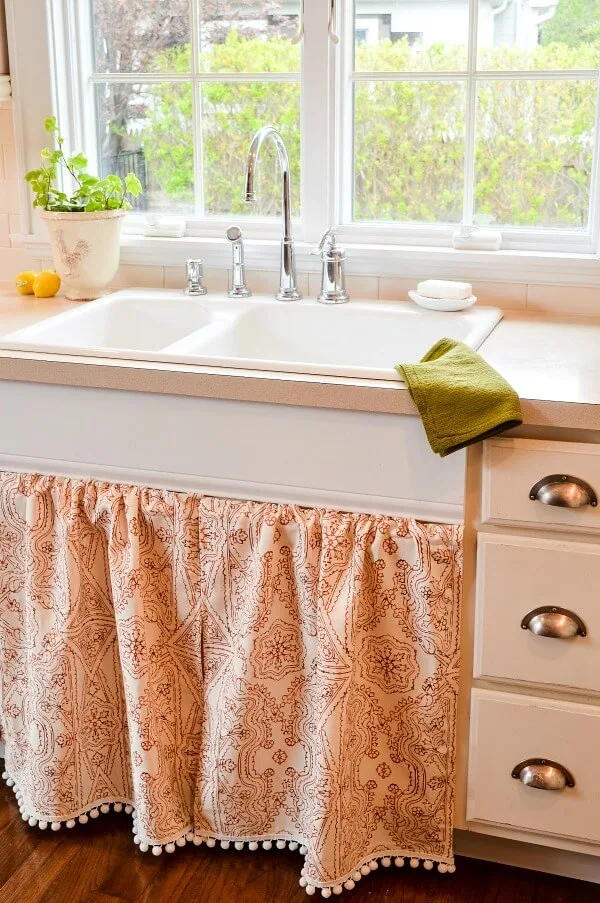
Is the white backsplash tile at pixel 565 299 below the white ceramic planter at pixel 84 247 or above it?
below

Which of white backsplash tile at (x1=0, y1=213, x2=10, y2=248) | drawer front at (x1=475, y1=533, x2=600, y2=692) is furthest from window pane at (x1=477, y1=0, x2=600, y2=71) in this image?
white backsplash tile at (x1=0, y1=213, x2=10, y2=248)

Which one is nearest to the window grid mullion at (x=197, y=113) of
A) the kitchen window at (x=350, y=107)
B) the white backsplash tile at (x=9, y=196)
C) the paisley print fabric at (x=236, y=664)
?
the kitchen window at (x=350, y=107)

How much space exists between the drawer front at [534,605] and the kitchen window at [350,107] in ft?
2.73

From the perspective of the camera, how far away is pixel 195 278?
247cm

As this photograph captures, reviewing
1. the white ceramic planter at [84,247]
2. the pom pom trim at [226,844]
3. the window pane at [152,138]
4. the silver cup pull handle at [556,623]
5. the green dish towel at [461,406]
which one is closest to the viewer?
the green dish towel at [461,406]

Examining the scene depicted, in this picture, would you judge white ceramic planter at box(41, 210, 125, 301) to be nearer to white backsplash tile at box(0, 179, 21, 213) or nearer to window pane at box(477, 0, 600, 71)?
white backsplash tile at box(0, 179, 21, 213)

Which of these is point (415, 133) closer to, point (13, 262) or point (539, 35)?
point (539, 35)

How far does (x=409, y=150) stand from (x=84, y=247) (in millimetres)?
750

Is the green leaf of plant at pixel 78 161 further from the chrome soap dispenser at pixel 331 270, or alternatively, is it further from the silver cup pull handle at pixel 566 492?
the silver cup pull handle at pixel 566 492

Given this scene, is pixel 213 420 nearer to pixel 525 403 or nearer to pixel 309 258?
pixel 525 403

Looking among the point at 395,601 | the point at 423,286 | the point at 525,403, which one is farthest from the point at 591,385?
the point at 423,286

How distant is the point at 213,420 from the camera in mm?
1891

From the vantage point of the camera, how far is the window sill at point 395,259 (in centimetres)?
228

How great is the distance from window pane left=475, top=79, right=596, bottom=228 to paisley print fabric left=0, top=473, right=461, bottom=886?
0.90 metres
